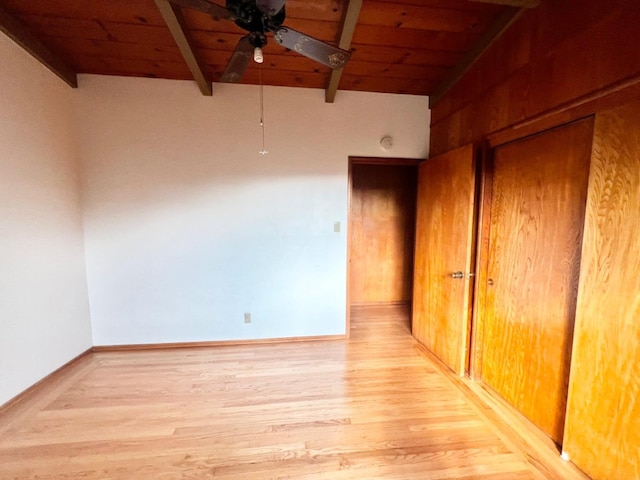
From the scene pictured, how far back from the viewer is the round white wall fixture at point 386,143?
279 centimetres

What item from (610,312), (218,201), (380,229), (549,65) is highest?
(549,65)

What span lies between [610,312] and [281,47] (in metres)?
2.67

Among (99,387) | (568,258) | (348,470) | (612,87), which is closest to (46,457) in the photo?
(99,387)

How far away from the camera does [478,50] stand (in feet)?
6.95

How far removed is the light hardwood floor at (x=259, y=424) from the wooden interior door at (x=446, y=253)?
286 millimetres

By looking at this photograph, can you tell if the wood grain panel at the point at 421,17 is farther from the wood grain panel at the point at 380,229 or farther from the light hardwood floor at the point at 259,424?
the light hardwood floor at the point at 259,424

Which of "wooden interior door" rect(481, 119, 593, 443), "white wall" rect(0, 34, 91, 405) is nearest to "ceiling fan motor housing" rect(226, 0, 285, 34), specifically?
"wooden interior door" rect(481, 119, 593, 443)

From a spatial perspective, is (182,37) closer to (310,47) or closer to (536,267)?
(310,47)

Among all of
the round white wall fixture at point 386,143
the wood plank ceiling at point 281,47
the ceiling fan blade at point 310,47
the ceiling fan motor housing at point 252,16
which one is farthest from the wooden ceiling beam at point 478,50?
the ceiling fan motor housing at point 252,16

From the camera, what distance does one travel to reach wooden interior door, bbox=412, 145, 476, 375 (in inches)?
84.4

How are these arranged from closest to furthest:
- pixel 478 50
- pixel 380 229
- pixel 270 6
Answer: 1. pixel 270 6
2. pixel 478 50
3. pixel 380 229

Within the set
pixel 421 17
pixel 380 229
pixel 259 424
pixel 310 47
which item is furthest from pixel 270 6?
pixel 380 229

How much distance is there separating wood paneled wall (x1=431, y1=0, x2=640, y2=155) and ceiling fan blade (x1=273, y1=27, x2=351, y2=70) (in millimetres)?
1186

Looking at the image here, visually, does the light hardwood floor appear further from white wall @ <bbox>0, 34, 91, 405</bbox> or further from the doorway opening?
the doorway opening
